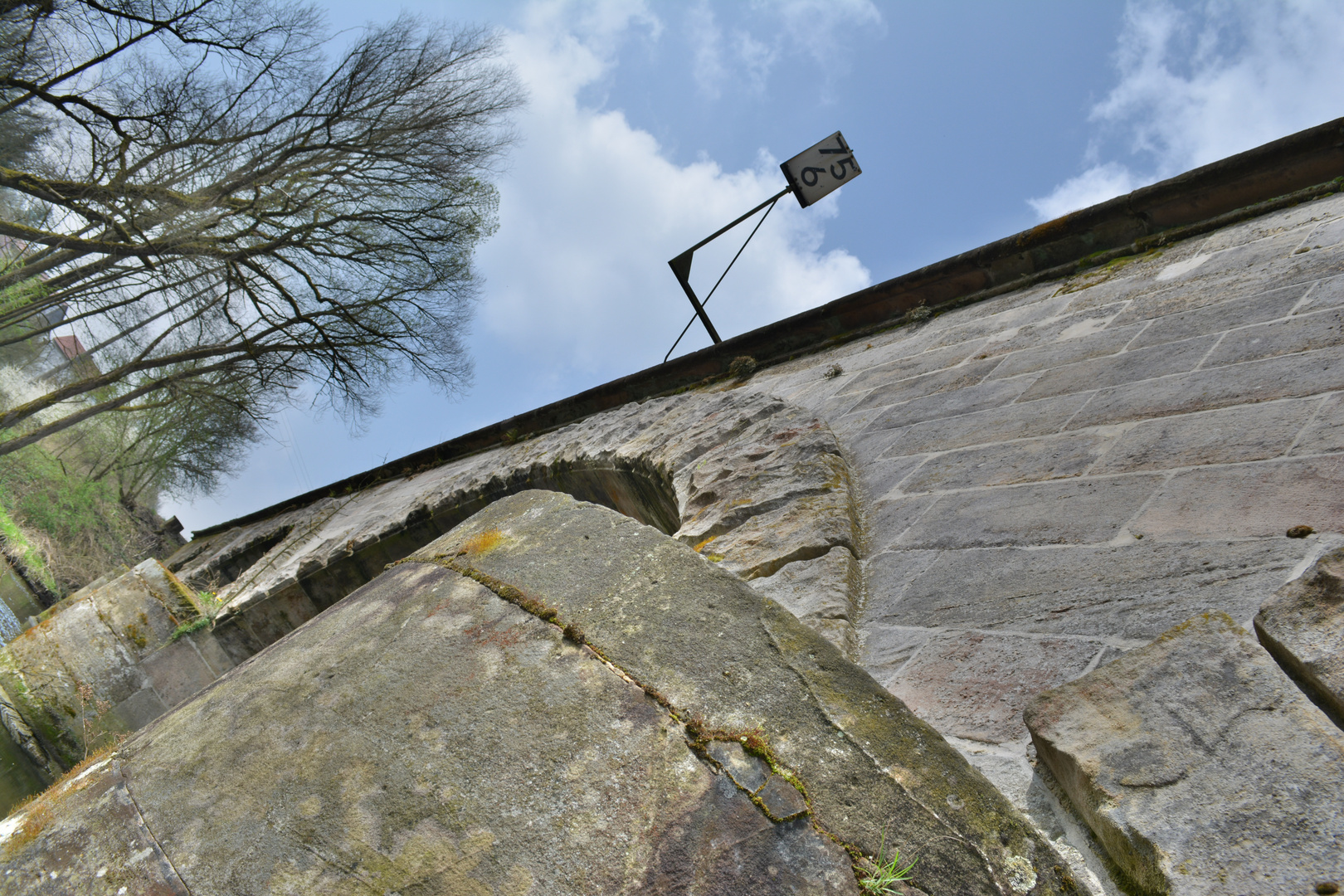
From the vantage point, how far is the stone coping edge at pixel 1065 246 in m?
3.90

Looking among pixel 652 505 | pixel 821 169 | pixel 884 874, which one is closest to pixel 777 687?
pixel 884 874

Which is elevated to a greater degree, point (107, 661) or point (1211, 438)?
point (107, 661)

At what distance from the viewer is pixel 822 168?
7477mm

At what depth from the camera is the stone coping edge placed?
3898 mm

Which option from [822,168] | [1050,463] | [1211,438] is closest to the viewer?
[1211,438]

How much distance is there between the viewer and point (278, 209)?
1072 cm

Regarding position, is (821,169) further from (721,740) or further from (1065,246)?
(721,740)

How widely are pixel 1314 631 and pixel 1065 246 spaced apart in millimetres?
4150

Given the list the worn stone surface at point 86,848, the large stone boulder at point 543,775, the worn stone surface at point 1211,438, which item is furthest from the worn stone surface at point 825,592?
the worn stone surface at point 86,848

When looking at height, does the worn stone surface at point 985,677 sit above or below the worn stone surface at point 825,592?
below

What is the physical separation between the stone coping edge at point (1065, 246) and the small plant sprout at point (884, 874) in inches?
168

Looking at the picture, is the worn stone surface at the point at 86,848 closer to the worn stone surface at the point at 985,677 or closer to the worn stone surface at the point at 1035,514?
the worn stone surface at the point at 985,677

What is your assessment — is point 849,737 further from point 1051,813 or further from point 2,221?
point 2,221

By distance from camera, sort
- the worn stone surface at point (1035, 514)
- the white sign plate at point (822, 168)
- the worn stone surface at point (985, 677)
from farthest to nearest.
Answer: the white sign plate at point (822, 168) < the worn stone surface at point (1035, 514) < the worn stone surface at point (985, 677)
